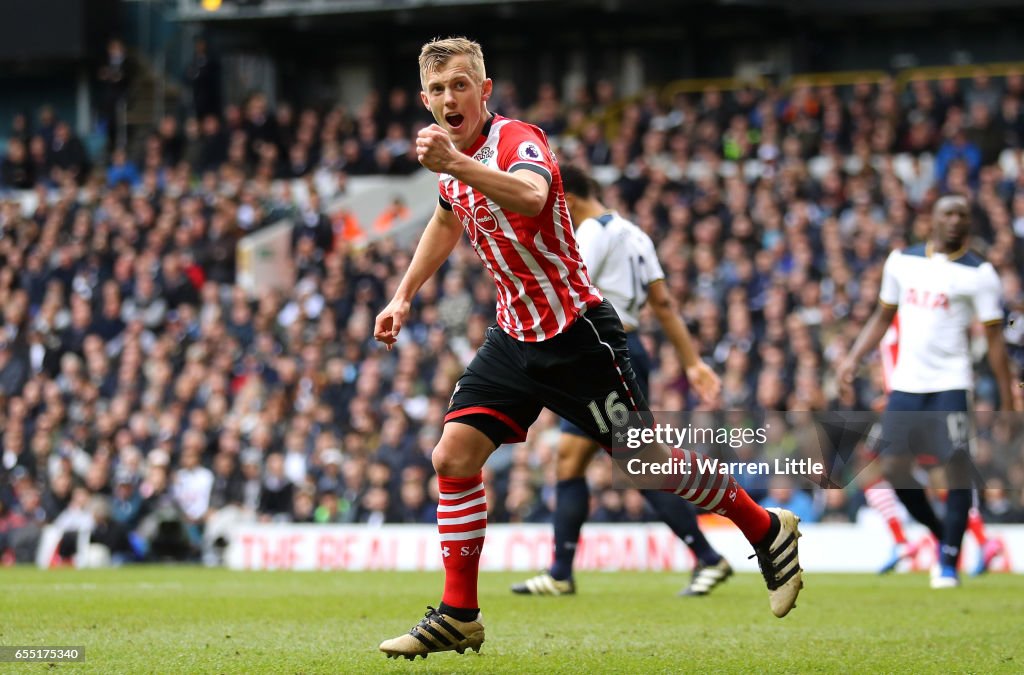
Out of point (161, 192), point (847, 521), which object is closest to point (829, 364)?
point (847, 521)

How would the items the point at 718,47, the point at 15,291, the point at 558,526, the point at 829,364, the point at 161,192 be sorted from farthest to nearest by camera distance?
the point at 718,47
the point at 161,192
the point at 15,291
the point at 829,364
the point at 558,526

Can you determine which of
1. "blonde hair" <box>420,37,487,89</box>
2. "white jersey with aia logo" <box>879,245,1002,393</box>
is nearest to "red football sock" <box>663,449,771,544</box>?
"blonde hair" <box>420,37,487,89</box>

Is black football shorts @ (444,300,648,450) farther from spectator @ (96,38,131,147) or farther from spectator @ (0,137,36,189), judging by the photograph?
spectator @ (96,38,131,147)

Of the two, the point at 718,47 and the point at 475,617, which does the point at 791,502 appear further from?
the point at 718,47

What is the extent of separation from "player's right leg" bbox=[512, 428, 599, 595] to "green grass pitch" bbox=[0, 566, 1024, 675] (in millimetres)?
211

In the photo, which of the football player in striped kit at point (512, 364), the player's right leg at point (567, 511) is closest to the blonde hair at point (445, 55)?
the football player in striped kit at point (512, 364)

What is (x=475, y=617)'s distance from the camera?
5914 mm

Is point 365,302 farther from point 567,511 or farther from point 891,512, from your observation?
point 567,511

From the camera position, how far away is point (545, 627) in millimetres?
7363

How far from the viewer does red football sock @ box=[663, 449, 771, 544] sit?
6.09m

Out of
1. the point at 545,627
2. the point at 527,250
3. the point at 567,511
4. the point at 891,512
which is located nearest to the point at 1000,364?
the point at 891,512

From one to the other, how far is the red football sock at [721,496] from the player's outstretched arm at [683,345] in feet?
6.99

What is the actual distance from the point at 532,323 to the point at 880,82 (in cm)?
1985

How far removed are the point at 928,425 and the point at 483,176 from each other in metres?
5.33
